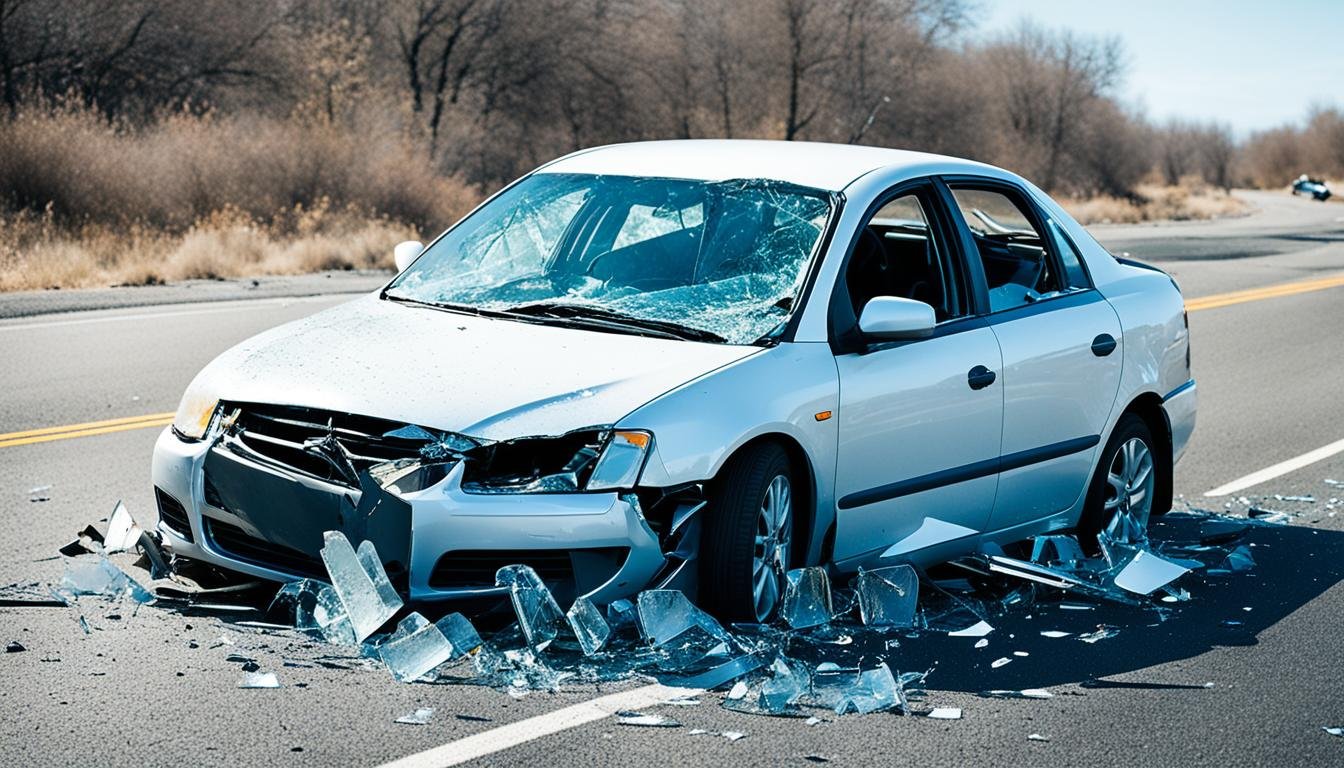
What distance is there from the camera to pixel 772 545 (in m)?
5.36

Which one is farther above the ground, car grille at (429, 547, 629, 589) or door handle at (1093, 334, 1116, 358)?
door handle at (1093, 334, 1116, 358)

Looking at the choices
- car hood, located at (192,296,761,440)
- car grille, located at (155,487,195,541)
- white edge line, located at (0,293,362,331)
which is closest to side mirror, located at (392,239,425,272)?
car hood, located at (192,296,761,440)

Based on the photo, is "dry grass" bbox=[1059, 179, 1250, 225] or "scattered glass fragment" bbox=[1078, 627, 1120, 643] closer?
"scattered glass fragment" bbox=[1078, 627, 1120, 643]

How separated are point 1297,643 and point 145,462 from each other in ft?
17.6

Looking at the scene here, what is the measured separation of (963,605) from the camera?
237 inches

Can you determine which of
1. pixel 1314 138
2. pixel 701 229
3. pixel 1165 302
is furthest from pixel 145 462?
pixel 1314 138

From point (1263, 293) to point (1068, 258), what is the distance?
14.2 metres

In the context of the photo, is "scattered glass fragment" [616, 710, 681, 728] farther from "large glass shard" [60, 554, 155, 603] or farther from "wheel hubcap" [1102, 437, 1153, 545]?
"wheel hubcap" [1102, 437, 1153, 545]

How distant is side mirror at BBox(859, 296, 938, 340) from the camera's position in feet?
18.4

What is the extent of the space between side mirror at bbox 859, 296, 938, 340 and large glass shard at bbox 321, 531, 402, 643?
1.86 meters

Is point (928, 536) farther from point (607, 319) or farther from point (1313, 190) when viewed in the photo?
point (1313, 190)

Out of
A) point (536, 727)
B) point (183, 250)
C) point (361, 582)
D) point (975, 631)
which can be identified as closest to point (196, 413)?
point (361, 582)

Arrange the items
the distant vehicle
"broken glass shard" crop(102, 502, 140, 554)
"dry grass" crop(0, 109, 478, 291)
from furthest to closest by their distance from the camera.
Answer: the distant vehicle → "dry grass" crop(0, 109, 478, 291) → "broken glass shard" crop(102, 502, 140, 554)

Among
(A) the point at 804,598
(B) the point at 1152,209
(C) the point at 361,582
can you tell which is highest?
(C) the point at 361,582
